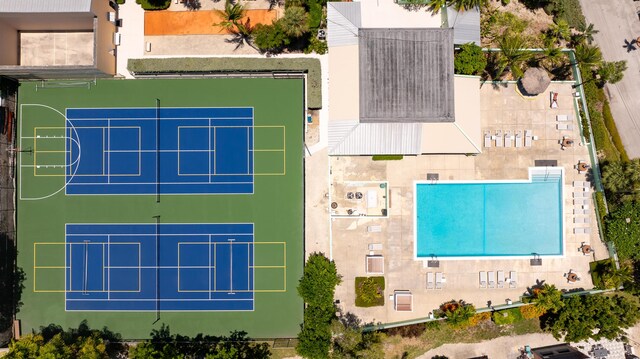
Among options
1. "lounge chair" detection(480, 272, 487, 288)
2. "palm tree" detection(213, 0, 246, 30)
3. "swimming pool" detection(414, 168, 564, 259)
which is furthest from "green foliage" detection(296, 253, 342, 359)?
"palm tree" detection(213, 0, 246, 30)

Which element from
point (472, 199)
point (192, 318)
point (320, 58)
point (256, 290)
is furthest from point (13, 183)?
point (472, 199)

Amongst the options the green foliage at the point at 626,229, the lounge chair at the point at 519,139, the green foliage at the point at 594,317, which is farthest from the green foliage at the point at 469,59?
the green foliage at the point at 594,317

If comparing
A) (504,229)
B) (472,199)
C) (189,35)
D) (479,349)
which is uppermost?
(189,35)

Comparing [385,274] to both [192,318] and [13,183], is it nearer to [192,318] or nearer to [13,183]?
[192,318]

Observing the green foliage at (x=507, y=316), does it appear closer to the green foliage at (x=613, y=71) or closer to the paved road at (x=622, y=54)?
the paved road at (x=622, y=54)

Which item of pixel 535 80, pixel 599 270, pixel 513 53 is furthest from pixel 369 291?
pixel 513 53

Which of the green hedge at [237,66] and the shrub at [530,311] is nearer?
the shrub at [530,311]
